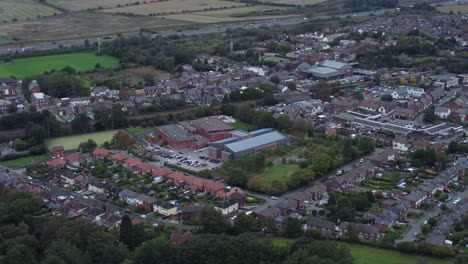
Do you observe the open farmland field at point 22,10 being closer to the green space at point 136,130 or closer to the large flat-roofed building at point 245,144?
the green space at point 136,130

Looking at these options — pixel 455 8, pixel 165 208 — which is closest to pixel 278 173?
pixel 165 208

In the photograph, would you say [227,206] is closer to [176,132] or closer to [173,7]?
[176,132]

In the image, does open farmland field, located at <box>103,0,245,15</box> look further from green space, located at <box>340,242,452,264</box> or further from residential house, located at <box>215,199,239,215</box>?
green space, located at <box>340,242,452,264</box>

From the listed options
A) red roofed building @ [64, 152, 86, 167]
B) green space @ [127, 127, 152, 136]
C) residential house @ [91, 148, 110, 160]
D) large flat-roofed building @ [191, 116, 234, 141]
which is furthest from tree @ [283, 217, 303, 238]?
green space @ [127, 127, 152, 136]

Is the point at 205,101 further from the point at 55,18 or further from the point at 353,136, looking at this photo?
the point at 55,18

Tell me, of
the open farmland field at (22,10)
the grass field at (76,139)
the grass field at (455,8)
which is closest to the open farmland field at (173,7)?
the open farmland field at (22,10)
